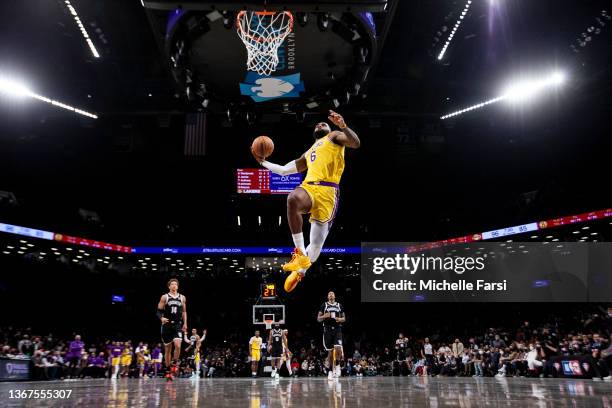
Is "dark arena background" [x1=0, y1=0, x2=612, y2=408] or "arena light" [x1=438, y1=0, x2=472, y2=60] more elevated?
"arena light" [x1=438, y1=0, x2=472, y2=60]

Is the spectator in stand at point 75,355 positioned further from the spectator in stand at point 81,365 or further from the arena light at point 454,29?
the arena light at point 454,29

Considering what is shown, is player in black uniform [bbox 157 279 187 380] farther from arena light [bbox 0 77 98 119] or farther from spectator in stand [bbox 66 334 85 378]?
arena light [bbox 0 77 98 119]

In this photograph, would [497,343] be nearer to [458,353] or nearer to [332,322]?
[458,353]

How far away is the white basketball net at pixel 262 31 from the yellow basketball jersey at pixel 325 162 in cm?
513

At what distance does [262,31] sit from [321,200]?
6297 mm

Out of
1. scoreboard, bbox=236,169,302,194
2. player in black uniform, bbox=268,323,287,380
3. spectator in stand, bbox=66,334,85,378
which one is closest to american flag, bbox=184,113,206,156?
scoreboard, bbox=236,169,302,194

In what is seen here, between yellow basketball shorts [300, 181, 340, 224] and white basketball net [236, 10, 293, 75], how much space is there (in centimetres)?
542

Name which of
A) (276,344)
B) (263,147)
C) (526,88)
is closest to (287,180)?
(276,344)

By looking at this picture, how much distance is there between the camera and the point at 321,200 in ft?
18.0

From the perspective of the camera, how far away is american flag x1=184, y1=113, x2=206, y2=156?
19453 mm

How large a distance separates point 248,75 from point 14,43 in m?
6.87

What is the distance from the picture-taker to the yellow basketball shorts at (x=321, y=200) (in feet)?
17.9

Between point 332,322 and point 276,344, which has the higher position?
point 332,322

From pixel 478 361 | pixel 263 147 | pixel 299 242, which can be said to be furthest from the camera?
pixel 478 361
